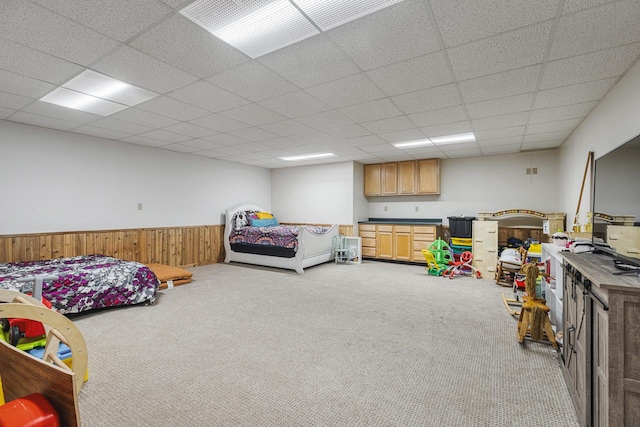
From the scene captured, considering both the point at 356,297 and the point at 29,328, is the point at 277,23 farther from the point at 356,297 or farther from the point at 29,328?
the point at 356,297

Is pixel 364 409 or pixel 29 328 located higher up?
pixel 29 328

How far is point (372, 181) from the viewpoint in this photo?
7.32m

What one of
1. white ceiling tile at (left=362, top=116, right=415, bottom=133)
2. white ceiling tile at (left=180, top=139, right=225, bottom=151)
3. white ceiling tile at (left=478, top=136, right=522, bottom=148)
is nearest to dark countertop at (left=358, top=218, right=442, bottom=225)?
white ceiling tile at (left=478, top=136, right=522, bottom=148)

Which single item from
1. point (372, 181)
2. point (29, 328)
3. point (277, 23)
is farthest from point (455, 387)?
point (372, 181)

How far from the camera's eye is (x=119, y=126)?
13.9 feet

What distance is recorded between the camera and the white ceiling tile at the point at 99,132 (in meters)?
4.36

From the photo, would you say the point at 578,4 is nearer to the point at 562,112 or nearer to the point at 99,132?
the point at 562,112

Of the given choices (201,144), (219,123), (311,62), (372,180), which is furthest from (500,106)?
(201,144)

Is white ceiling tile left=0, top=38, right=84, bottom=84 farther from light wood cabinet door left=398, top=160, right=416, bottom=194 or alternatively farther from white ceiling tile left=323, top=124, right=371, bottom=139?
light wood cabinet door left=398, top=160, right=416, bottom=194

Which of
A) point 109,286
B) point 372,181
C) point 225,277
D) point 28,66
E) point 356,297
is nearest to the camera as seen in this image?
point 28,66

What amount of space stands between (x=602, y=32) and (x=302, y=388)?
122 inches

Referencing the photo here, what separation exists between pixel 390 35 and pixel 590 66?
69.0 inches

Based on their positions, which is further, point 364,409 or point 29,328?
point 29,328

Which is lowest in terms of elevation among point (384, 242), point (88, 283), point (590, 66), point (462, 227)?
point (88, 283)
